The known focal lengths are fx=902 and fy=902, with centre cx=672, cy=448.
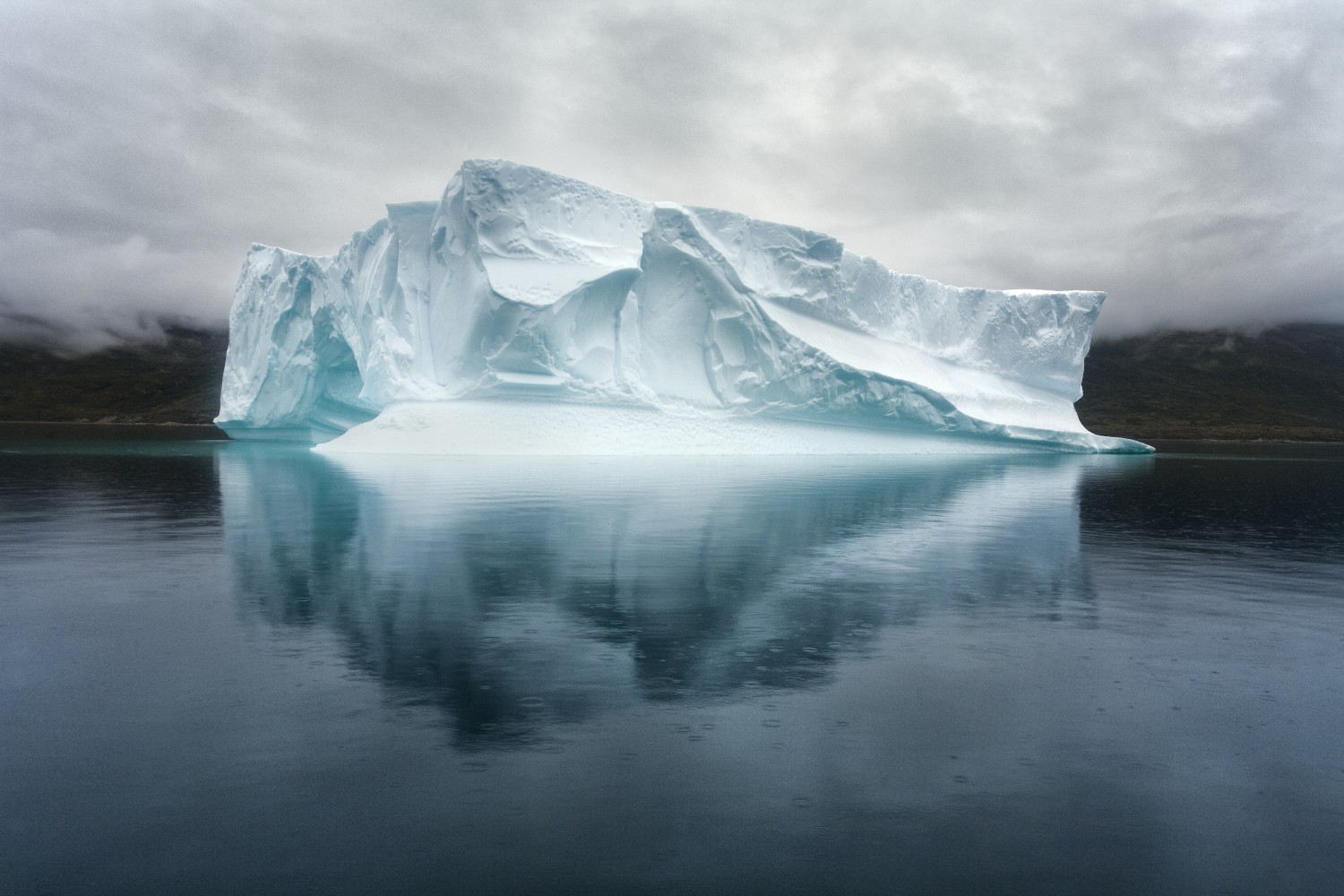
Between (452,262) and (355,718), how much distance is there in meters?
22.1

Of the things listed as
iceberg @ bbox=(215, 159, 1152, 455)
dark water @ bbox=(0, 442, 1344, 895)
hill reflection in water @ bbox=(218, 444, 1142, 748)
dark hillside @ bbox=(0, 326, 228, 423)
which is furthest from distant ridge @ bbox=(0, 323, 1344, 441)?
dark water @ bbox=(0, 442, 1344, 895)

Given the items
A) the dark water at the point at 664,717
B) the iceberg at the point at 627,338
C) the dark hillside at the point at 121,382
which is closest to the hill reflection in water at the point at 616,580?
the dark water at the point at 664,717

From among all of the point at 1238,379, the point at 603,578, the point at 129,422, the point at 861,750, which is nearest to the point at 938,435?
the point at 603,578

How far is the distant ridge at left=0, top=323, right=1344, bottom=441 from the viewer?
101 metres

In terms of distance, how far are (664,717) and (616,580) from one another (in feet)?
→ 9.42

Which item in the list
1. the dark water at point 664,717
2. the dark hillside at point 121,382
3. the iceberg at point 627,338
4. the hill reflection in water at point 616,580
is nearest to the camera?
the dark water at point 664,717

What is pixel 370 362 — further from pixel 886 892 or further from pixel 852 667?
pixel 886 892

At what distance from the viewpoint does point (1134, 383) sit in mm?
116562

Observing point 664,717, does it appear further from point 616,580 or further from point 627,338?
point 627,338

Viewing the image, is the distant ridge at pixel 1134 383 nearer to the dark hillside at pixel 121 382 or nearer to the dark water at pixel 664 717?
the dark hillside at pixel 121 382

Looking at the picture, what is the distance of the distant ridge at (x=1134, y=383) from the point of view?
101 m

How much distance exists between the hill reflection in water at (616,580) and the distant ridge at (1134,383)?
275ft

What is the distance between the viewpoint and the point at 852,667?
440 cm

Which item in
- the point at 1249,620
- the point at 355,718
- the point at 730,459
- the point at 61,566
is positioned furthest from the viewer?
the point at 730,459
